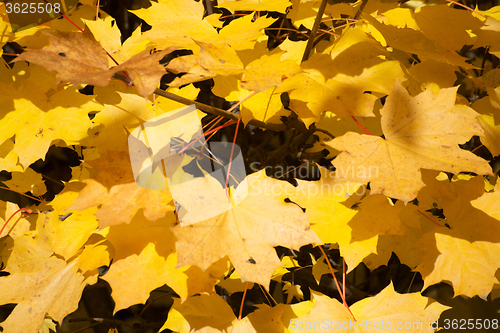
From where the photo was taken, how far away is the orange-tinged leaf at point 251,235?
609 mm

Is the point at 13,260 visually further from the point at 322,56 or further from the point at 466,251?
the point at 466,251

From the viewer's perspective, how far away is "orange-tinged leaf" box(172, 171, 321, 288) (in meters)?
0.61

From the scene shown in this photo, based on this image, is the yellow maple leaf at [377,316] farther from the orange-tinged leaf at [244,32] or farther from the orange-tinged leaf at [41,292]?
the orange-tinged leaf at [244,32]

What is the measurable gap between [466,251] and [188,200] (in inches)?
25.0

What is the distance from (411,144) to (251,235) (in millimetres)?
380

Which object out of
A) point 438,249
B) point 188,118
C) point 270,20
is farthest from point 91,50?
point 438,249

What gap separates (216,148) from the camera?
1232 mm

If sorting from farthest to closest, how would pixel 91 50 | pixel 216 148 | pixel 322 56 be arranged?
pixel 216 148 → pixel 322 56 → pixel 91 50

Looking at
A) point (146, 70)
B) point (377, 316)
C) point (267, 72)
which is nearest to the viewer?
point (146, 70)

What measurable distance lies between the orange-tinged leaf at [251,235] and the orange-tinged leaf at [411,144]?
142 millimetres

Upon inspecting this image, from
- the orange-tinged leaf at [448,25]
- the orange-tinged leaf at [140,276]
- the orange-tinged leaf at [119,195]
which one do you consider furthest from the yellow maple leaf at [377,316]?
the orange-tinged leaf at [448,25]

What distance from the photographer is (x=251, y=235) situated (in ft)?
2.10

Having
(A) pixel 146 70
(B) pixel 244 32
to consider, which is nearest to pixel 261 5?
(B) pixel 244 32

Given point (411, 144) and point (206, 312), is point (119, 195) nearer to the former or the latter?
point (206, 312)
